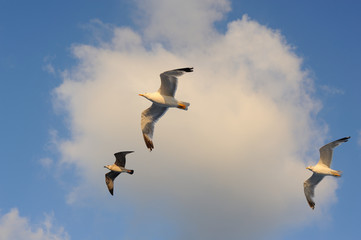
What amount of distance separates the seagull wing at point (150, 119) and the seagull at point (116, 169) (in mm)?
3045

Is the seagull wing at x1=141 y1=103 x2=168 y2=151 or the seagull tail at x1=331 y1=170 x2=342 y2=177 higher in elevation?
the seagull wing at x1=141 y1=103 x2=168 y2=151

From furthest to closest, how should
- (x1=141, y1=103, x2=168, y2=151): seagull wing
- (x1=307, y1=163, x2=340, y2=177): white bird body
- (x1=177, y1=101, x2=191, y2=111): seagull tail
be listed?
(x1=307, y1=163, x2=340, y2=177): white bird body, (x1=141, y1=103, x2=168, y2=151): seagull wing, (x1=177, y1=101, x2=191, y2=111): seagull tail

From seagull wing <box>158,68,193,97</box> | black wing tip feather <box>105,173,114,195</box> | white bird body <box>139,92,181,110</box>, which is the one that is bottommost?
black wing tip feather <box>105,173,114,195</box>

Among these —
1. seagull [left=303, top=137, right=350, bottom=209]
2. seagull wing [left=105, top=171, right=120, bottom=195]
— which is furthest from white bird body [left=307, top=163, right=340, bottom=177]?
seagull wing [left=105, top=171, right=120, bottom=195]

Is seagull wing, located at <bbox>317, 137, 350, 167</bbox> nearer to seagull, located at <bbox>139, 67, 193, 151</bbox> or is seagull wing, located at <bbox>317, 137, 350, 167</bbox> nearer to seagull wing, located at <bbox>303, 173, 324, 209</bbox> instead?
seagull wing, located at <bbox>303, 173, 324, 209</bbox>

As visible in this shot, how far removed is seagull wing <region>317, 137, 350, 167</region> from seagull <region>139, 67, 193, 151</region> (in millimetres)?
13512

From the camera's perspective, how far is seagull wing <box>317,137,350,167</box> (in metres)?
32.7

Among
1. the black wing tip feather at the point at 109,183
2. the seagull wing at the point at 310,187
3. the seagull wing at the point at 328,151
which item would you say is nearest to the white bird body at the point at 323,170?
the seagull wing at the point at 328,151

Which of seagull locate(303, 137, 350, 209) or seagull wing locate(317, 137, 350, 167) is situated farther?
seagull locate(303, 137, 350, 209)

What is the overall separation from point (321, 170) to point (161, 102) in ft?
52.1

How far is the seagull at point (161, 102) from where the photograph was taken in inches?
1042

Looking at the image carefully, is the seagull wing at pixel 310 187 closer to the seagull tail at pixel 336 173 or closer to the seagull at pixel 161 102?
the seagull tail at pixel 336 173

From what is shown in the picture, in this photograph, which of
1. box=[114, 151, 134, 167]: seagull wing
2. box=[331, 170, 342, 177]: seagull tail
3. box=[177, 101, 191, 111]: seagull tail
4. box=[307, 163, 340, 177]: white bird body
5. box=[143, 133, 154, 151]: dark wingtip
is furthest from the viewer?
box=[307, 163, 340, 177]: white bird body

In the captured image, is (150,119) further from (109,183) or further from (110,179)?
(109,183)
